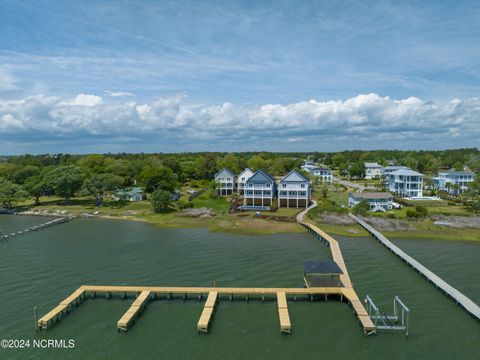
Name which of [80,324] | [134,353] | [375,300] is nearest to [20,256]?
[80,324]

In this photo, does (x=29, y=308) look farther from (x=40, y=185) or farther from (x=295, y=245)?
(x=40, y=185)

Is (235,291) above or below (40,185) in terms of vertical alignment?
below

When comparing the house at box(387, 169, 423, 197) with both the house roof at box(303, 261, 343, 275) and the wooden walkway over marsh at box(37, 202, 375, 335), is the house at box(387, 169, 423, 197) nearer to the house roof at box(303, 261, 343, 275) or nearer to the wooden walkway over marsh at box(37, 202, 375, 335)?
the wooden walkway over marsh at box(37, 202, 375, 335)

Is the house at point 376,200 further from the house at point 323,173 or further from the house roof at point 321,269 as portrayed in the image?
the house at point 323,173

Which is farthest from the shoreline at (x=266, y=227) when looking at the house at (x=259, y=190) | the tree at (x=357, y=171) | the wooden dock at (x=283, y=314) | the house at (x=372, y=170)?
the house at (x=372, y=170)

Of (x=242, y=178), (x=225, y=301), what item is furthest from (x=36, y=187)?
(x=225, y=301)

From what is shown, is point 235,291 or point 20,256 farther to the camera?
point 20,256
